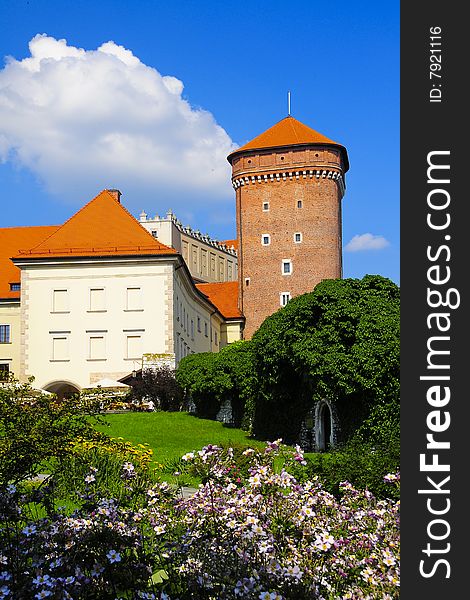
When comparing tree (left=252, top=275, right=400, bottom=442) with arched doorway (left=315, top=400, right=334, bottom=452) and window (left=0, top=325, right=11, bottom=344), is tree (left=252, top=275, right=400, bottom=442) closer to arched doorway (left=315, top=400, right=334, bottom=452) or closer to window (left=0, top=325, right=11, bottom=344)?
arched doorway (left=315, top=400, right=334, bottom=452)

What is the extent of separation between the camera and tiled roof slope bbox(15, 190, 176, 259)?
146 feet

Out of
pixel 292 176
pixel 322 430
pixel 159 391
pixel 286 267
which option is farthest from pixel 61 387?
pixel 292 176

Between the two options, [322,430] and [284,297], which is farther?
[284,297]

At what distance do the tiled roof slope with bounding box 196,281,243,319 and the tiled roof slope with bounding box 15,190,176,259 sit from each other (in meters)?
17.1

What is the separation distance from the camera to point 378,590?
5.21 m

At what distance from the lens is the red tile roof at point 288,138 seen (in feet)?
207

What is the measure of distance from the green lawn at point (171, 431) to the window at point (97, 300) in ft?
34.8

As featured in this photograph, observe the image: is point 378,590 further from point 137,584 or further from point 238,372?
point 238,372

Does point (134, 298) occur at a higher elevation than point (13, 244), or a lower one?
lower

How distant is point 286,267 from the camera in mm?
60562

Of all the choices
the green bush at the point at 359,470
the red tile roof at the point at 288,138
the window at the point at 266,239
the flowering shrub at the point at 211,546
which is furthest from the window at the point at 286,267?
the flowering shrub at the point at 211,546

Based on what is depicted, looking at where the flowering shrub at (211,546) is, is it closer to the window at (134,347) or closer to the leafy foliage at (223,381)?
the leafy foliage at (223,381)

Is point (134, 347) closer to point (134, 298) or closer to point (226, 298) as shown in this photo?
point (134, 298)

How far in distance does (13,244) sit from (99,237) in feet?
31.9
